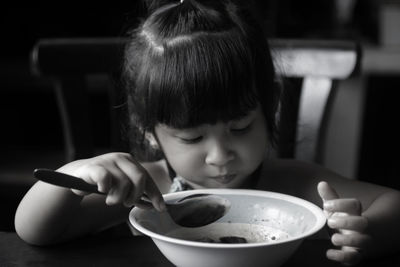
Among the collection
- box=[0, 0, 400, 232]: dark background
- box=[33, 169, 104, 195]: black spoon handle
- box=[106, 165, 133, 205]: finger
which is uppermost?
box=[33, 169, 104, 195]: black spoon handle

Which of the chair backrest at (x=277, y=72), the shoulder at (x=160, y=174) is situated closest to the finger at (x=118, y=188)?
the shoulder at (x=160, y=174)

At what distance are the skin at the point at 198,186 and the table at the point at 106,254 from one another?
0.07 feet

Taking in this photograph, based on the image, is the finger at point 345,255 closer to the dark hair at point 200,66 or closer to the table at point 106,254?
the table at point 106,254

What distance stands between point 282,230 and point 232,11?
0.39 metres

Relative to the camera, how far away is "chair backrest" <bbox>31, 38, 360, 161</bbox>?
126 centimetres

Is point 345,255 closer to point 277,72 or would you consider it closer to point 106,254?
point 106,254

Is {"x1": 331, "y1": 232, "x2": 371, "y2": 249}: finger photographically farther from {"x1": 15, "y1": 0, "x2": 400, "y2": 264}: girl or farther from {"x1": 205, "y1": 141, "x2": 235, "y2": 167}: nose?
{"x1": 205, "y1": 141, "x2": 235, "y2": 167}: nose

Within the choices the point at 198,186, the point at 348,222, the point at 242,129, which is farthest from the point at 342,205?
the point at 198,186

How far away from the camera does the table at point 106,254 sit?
2.36ft

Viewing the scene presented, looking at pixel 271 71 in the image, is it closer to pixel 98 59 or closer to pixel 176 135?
pixel 176 135

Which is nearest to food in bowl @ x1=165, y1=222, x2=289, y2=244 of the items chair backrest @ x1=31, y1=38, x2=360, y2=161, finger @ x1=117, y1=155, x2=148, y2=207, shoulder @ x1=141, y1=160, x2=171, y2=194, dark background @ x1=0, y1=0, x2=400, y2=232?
finger @ x1=117, y1=155, x2=148, y2=207

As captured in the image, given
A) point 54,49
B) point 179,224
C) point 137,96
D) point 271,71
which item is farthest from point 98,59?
point 179,224

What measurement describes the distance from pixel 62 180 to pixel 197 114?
10.7 inches

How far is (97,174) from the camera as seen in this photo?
2.33 ft
